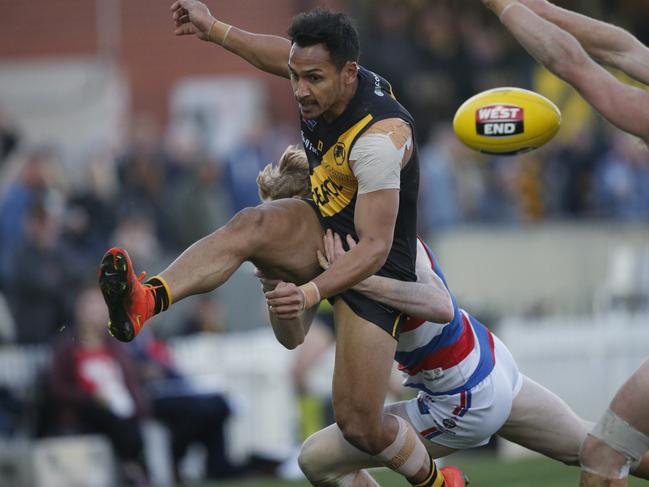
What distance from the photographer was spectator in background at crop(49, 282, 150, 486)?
408 inches

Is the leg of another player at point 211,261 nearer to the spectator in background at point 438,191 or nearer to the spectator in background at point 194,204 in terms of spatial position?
the spectator in background at point 194,204

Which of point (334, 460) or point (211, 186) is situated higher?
point (211, 186)

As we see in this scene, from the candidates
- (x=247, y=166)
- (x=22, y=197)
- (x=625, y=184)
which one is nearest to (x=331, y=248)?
(x=22, y=197)

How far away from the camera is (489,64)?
16.9m

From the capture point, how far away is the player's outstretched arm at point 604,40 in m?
6.35

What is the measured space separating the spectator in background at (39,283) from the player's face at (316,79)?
5.93 meters

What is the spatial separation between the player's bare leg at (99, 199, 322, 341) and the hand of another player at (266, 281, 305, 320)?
19.1 inches

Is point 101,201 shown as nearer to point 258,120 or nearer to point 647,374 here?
point 258,120

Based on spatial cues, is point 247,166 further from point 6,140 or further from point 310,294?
point 310,294

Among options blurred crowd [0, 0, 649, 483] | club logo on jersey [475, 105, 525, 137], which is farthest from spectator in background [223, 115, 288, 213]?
club logo on jersey [475, 105, 525, 137]

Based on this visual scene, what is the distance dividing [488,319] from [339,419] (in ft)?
21.7

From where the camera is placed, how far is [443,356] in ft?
21.3

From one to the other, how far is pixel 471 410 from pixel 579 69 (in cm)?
169

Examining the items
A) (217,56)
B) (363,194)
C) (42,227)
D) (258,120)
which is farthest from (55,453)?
(217,56)
